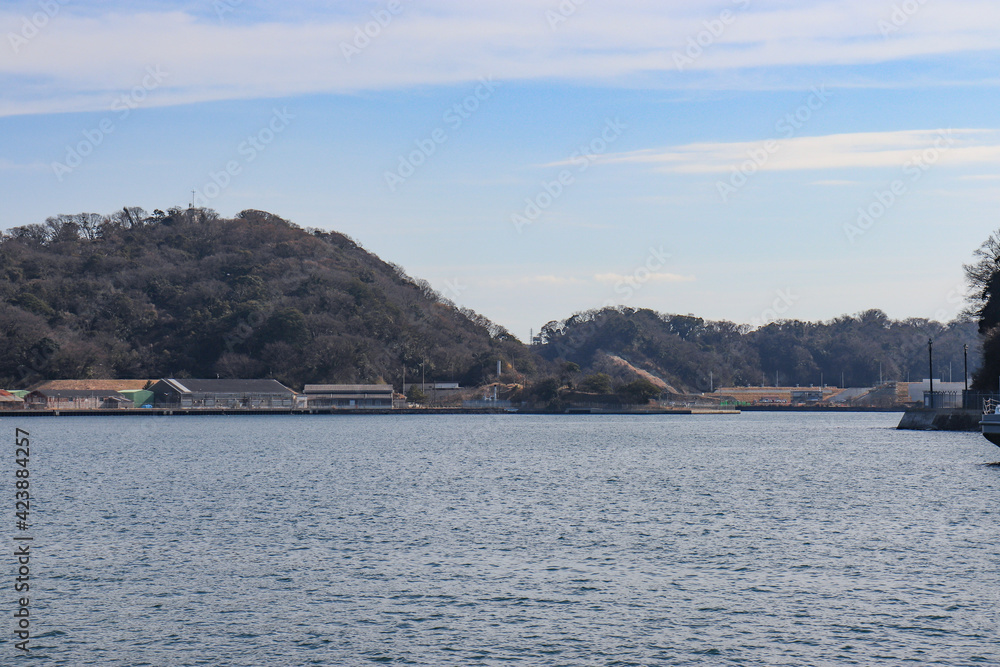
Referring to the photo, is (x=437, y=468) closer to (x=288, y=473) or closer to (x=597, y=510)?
(x=288, y=473)

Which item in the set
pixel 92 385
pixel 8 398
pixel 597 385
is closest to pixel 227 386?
pixel 92 385

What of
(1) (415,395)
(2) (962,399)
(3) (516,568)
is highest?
(2) (962,399)

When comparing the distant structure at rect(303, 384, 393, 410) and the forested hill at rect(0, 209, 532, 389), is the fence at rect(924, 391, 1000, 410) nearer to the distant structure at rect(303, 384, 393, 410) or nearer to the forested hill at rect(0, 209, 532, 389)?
the distant structure at rect(303, 384, 393, 410)

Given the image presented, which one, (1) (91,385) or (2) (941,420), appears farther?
(1) (91,385)

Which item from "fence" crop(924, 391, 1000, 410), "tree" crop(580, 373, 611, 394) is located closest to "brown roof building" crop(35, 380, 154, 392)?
"tree" crop(580, 373, 611, 394)

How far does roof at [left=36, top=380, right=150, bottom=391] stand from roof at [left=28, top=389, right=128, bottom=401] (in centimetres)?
57

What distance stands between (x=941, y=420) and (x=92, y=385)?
314ft

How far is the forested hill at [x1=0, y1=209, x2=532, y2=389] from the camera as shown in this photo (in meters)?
132

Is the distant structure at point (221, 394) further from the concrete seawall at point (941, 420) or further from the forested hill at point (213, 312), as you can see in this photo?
the concrete seawall at point (941, 420)

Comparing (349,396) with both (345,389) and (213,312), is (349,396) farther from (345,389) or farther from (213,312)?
(213,312)

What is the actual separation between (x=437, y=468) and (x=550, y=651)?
2946 centimetres

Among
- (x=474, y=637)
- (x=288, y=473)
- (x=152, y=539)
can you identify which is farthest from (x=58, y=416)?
(x=474, y=637)

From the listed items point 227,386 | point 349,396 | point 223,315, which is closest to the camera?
point 227,386

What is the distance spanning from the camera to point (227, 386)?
126 meters
